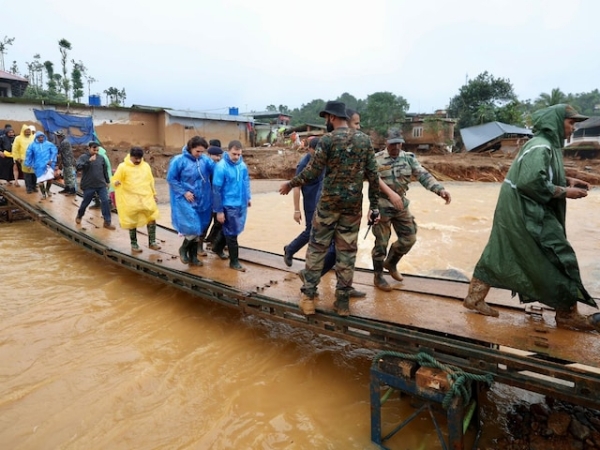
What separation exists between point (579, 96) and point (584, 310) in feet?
287

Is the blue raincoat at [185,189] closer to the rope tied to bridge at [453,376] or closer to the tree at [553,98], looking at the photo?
the rope tied to bridge at [453,376]

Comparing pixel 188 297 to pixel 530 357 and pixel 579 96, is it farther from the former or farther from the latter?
pixel 579 96

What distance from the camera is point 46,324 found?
4.79 m

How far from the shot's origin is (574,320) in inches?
119

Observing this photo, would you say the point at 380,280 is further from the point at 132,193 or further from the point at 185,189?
A: the point at 132,193

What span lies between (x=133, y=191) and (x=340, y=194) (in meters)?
3.43

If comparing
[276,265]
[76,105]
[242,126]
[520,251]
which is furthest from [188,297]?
[242,126]

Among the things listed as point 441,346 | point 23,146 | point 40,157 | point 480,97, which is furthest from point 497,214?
point 480,97

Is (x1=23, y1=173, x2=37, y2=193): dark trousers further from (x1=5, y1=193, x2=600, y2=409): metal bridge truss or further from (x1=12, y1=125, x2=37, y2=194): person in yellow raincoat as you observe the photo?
(x1=5, y1=193, x2=600, y2=409): metal bridge truss

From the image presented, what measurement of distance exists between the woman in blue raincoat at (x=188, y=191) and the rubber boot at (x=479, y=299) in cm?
311

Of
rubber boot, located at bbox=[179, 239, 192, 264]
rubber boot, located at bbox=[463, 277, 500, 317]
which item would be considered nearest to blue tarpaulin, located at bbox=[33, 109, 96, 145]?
rubber boot, located at bbox=[179, 239, 192, 264]

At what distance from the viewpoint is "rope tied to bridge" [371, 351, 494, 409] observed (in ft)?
8.51

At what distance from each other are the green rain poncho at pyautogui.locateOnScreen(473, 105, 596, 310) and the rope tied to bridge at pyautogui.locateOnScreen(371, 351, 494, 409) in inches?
29.4

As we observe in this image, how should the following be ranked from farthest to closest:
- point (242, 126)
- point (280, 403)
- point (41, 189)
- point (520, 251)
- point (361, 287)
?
point (242, 126), point (41, 189), point (361, 287), point (280, 403), point (520, 251)
